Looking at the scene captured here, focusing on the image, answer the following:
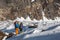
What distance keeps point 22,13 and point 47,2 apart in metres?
4.49

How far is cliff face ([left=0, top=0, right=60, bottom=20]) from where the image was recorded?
1033 inches

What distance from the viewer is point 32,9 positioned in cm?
2794

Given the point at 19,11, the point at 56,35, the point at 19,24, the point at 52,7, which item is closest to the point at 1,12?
the point at 19,11

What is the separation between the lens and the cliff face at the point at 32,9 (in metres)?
26.2

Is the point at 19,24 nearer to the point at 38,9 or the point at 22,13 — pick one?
the point at 38,9

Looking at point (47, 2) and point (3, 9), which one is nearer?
point (47, 2)

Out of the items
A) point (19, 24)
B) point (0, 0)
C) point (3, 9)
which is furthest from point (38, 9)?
point (19, 24)

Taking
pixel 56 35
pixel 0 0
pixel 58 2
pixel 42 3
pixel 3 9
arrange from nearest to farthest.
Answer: pixel 56 35 < pixel 58 2 < pixel 42 3 < pixel 3 9 < pixel 0 0

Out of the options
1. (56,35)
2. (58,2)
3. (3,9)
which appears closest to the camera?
(56,35)

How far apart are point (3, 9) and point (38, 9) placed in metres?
8.37

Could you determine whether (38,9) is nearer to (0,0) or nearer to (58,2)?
(58,2)

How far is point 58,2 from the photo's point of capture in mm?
26172

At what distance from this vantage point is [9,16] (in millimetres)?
31938

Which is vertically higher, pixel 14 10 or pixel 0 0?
pixel 0 0
